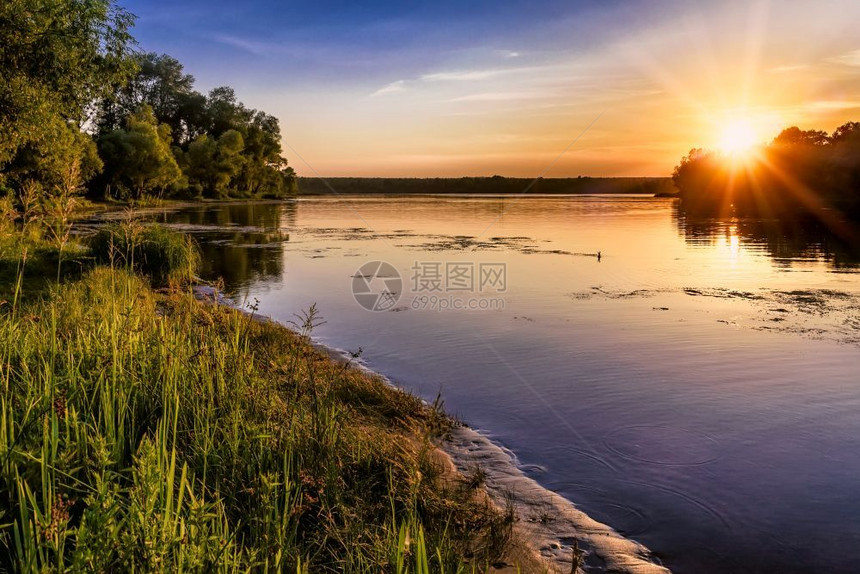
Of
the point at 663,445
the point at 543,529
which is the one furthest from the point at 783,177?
the point at 543,529

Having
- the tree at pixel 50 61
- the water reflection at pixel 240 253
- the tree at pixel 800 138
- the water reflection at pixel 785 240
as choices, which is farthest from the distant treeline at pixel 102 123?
the tree at pixel 800 138

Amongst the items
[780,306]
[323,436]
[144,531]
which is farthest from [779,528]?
[780,306]

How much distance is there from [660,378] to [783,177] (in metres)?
79.4

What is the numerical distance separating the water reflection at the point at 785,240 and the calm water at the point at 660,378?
2.89 metres

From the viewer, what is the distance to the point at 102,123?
307 feet

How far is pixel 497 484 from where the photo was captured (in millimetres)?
6766

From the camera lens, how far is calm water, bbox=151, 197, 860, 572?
631cm

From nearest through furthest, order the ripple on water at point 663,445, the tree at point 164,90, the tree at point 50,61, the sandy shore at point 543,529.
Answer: the sandy shore at point 543,529 → the ripple on water at point 663,445 → the tree at point 50,61 → the tree at point 164,90

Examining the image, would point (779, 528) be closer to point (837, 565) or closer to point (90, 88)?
point (837, 565)

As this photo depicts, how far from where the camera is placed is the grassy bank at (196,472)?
10.4 ft

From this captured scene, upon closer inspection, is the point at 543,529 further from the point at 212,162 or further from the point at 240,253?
the point at 212,162

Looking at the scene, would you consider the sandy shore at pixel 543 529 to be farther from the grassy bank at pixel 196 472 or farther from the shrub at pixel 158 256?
the shrub at pixel 158 256

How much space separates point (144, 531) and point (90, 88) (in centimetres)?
2910

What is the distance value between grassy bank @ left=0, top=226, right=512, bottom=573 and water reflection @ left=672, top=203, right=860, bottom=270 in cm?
2702
